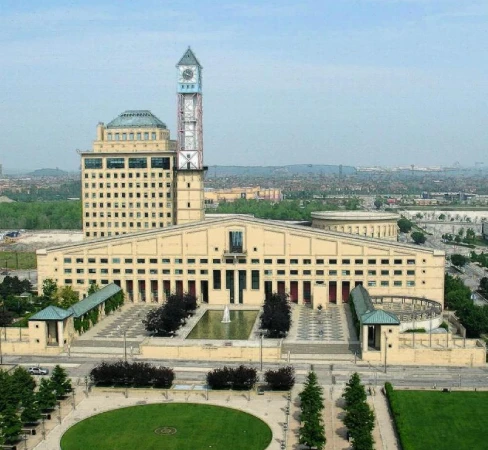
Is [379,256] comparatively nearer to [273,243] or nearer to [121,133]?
[273,243]

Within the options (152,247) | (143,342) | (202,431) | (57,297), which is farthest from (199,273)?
(202,431)

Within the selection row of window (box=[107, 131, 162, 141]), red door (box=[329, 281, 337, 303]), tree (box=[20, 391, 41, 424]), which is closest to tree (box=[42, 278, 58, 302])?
row of window (box=[107, 131, 162, 141])

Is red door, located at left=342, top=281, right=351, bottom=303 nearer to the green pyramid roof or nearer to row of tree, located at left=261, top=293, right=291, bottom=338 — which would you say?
row of tree, located at left=261, top=293, right=291, bottom=338

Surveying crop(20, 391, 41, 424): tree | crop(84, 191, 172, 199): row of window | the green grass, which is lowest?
the green grass

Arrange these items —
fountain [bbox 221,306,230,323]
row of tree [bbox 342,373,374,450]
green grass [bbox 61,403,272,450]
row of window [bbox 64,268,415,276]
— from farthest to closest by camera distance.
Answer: row of window [bbox 64,268,415,276], fountain [bbox 221,306,230,323], green grass [bbox 61,403,272,450], row of tree [bbox 342,373,374,450]

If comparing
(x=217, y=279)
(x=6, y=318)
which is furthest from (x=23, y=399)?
(x=217, y=279)

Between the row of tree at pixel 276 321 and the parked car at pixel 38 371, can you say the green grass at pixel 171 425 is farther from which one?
the row of tree at pixel 276 321
